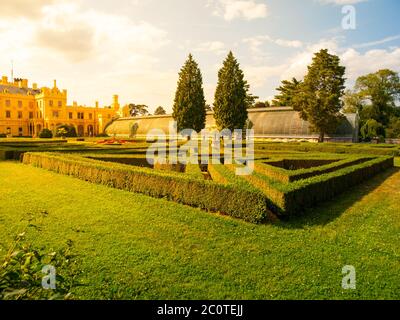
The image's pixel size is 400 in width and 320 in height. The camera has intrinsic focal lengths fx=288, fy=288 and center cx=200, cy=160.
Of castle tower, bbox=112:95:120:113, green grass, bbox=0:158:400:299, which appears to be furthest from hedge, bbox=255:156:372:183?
castle tower, bbox=112:95:120:113

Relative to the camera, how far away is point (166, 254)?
6.18 metres

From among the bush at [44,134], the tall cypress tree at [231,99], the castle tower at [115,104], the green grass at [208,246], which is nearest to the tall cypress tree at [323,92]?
the tall cypress tree at [231,99]

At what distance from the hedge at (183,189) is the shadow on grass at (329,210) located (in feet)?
3.04

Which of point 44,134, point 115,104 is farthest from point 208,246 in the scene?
point 115,104

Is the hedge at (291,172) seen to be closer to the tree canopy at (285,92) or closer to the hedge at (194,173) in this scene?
the hedge at (194,173)

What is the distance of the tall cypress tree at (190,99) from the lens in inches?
1692

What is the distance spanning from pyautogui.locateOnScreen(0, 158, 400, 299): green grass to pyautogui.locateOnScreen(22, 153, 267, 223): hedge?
15.4 inches

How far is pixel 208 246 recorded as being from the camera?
662cm

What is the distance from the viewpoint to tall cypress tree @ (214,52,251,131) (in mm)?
39906

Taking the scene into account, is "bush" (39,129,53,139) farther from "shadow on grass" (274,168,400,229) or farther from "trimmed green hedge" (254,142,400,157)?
"shadow on grass" (274,168,400,229)

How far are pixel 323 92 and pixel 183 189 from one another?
3304cm

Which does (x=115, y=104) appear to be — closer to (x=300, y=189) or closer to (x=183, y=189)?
(x=183, y=189)

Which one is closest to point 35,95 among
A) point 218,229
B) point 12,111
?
point 12,111

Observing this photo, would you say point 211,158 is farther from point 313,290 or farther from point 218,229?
point 313,290
